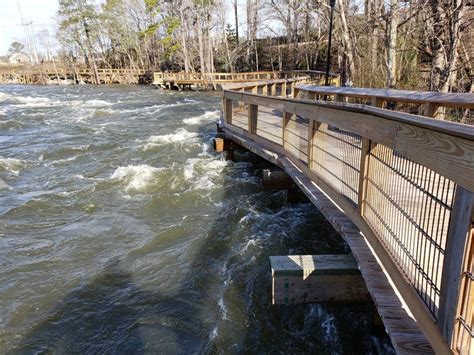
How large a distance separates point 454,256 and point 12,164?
11233 millimetres

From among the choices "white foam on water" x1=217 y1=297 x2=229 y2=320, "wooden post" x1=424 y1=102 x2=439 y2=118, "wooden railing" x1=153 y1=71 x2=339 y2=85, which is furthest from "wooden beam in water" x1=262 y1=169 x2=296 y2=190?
"wooden railing" x1=153 y1=71 x2=339 y2=85

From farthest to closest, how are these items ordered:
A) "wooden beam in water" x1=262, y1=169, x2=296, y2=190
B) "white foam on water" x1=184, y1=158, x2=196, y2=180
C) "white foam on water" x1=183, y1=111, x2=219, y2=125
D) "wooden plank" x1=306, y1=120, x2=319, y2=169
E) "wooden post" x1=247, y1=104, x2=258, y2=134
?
"white foam on water" x1=183, y1=111, x2=219, y2=125
"white foam on water" x1=184, y1=158, x2=196, y2=180
"wooden post" x1=247, y1=104, x2=258, y2=134
"wooden beam in water" x1=262, y1=169, x2=296, y2=190
"wooden plank" x1=306, y1=120, x2=319, y2=169

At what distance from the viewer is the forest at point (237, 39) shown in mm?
15219

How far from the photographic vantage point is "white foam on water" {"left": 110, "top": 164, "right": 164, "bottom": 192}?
8.07m

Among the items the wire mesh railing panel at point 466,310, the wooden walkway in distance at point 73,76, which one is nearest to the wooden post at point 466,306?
the wire mesh railing panel at point 466,310

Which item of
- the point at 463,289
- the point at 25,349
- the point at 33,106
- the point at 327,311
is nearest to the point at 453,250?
the point at 463,289

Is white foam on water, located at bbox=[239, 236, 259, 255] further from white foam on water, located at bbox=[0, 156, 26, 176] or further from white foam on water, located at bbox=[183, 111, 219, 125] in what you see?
white foam on water, located at bbox=[183, 111, 219, 125]

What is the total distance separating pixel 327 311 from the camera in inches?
153

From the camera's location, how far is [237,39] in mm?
43875

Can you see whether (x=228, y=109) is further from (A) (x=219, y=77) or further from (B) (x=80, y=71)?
(B) (x=80, y=71)

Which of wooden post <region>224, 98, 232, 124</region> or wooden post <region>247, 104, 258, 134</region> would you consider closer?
wooden post <region>247, 104, 258, 134</region>

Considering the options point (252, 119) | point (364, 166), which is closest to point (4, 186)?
point (252, 119)

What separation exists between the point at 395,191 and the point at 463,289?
57.9 inches

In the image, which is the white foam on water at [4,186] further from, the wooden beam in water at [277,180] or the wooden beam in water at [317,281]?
the wooden beam in water at [317,281]
